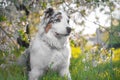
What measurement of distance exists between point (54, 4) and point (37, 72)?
2813 mm

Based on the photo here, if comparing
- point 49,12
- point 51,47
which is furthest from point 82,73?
point 49,12

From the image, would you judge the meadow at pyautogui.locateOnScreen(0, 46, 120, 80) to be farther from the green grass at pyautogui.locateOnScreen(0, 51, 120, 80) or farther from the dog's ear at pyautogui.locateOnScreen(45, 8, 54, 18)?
the dog's ear at pyautogui.locateOnScreen(45, 8, 54, 18)

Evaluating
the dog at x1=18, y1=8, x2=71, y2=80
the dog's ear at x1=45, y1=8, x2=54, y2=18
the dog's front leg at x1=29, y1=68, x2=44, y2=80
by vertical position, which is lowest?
the dog's front leg at x1=29, y1=68, x2=44, y2=80

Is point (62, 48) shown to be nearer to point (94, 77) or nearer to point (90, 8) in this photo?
point (94, 77)

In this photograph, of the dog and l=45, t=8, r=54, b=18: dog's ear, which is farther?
l=45, t=8, r=54, b=18: dog's ear

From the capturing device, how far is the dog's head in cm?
703

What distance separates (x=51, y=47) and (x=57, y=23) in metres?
0.50

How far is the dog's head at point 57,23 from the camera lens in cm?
703

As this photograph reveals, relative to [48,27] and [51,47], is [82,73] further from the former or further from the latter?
[48,27]

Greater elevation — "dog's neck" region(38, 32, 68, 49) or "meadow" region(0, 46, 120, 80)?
"dog's neck" region(38, 32, 68, 49)

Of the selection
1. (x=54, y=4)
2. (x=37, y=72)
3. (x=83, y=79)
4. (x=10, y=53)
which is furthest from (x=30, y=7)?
(x=83, y=79)

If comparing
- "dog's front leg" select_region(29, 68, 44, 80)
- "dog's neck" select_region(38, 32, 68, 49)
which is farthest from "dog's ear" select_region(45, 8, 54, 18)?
"dog's front leg" select_region(29, 68, 44, 80)

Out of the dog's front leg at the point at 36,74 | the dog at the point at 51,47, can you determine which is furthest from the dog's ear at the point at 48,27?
the dog's front leg at the point at 36,74

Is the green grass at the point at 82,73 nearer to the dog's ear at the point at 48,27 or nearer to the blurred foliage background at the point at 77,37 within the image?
the blurred foliage background at the point at 77,37
